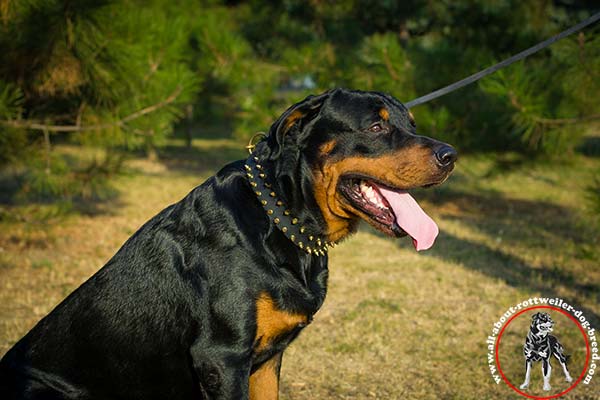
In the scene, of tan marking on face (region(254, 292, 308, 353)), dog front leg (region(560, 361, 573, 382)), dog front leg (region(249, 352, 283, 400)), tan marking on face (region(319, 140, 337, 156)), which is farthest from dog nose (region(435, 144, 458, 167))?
dog front leg (region(560, 361, 573, 382))

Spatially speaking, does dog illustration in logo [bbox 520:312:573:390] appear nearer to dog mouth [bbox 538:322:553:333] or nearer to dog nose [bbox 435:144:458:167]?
dog mouth [bbox 538:322:553:333]

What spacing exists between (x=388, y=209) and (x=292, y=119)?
62 centimetres

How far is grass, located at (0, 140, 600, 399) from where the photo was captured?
405 centimetres

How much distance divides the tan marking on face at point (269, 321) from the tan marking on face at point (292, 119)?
76 cm

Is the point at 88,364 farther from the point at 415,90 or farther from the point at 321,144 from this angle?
the point at 415,90

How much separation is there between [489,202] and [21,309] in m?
7.64

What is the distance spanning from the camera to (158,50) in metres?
7.18

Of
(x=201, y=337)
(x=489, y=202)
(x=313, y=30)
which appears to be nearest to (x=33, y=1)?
(x=201, y=337)

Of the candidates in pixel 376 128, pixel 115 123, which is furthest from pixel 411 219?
pixel 115 123

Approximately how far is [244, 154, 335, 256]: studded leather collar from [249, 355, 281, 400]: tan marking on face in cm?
61

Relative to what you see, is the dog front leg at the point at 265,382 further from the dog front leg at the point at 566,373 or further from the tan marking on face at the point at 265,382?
the dog front leg at the point at 566,373

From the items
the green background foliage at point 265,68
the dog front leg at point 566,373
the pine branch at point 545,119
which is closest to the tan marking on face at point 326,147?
the dog front leg at point 566,373

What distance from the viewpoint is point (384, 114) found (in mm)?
2898

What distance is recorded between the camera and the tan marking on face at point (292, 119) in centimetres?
275
